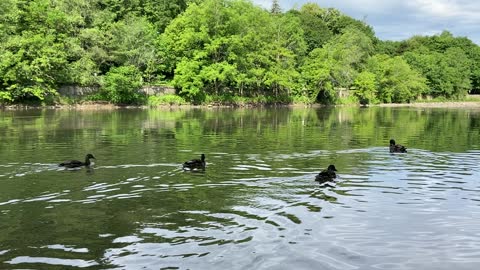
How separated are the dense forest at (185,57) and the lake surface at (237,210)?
39372 millimetres

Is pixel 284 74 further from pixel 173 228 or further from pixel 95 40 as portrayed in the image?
pixel 173 228

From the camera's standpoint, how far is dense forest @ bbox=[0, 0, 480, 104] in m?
57.0

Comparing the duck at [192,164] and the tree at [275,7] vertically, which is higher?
the tree at [275,7]

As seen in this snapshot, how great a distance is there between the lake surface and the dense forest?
39.4 meters

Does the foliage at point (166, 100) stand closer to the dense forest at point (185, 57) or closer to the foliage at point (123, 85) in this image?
the dense forest at point (185, 57)

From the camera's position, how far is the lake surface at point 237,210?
8375 mm

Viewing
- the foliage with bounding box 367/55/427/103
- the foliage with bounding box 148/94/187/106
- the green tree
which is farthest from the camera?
the foliage with bounding box 367/55/427/103

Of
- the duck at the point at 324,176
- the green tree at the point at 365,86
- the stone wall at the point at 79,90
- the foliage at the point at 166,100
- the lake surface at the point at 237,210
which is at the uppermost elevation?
the green tree at the point at 365,86

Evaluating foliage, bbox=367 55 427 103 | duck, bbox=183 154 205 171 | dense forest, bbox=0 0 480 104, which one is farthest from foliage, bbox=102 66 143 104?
foliage, bbox=367 55 427 103

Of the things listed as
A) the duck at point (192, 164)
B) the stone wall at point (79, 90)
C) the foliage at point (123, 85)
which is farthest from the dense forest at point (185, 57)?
the duck at point (192, 164)

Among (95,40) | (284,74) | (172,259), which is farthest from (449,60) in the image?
(172,259)

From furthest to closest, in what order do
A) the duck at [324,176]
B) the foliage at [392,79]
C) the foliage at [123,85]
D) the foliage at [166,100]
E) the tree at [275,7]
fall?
the tree at [275,7], the foliage at [392,79], the foliage at [166,100], the foliage at [123,85], the duck at [324,176]

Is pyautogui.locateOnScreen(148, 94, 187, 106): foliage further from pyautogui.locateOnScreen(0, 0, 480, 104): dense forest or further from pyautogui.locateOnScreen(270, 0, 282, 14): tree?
pyautogui.locateOnScreen(270, 0, 282, 14): tree

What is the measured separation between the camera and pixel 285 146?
24062 mm
